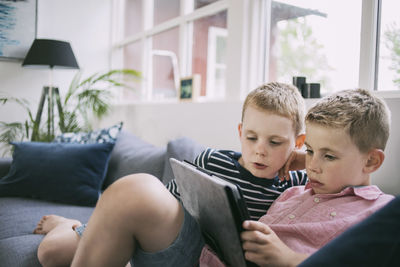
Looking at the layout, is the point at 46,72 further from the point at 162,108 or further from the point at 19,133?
the point at 162,108

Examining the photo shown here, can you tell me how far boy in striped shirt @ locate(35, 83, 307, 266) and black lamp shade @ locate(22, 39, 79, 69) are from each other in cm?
194

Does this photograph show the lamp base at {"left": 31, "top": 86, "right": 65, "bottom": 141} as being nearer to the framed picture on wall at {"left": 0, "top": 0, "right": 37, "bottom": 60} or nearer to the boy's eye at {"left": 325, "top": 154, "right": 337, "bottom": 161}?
the framed picture on wall at {"left": 0, "top": 0, "right": 37, "bottom": 60}

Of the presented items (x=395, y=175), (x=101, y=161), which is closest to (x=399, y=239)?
(x=395, y=175)

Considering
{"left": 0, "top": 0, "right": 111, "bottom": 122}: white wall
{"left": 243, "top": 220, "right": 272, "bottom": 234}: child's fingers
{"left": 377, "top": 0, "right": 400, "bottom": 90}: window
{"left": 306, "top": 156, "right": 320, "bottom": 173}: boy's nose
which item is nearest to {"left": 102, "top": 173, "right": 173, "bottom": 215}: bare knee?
{"left": 243, "top": 220, "right": 272, "bottom": 234}: child's fingers

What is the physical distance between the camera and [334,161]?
95 cm

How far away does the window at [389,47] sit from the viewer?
1.42m

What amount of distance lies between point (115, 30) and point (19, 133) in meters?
1.43

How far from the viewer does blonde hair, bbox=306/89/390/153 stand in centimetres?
94

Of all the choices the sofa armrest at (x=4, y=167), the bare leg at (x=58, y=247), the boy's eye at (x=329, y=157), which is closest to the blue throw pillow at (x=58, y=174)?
the sofa armrest at (x=4, y=167)

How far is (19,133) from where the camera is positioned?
355 cm

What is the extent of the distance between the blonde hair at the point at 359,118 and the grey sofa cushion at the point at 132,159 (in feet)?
4.00

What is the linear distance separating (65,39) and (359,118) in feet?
11.1

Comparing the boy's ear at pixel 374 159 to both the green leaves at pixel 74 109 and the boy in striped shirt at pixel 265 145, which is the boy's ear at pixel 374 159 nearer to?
the boy in striped shirt at pixel 265 145

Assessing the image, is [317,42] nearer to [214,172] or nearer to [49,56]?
[214,172]
